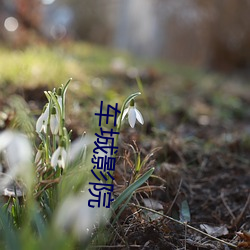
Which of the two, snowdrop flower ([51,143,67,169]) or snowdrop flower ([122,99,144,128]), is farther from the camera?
snowdrop flower ([122,99,144,128])

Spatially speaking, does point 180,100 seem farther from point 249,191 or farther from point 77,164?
point 77,164

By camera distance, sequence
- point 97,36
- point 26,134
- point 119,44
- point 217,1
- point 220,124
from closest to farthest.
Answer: point 26,134
point 220,124
point 217,1
point 119,44
point 97,36

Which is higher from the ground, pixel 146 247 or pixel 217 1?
pixel 217 1

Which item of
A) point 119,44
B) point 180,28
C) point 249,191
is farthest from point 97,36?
point 249,191

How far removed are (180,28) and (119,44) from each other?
3825 mm

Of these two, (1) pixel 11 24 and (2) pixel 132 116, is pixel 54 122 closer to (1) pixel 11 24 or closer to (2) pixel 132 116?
(2) pixel 132 116

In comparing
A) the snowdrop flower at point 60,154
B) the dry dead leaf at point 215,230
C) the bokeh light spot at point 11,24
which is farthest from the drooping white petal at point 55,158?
the bokeh light spot at point 11,24

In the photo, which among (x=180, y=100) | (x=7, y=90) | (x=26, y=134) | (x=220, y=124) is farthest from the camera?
(x=180, y=100)

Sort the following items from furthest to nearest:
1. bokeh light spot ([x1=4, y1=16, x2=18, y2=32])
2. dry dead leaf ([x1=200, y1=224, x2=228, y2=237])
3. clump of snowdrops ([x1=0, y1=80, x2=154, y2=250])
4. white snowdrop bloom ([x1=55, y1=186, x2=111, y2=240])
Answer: bokeh light spot ([x1=4, y1=16, x2=18, y2=32]), dry dead leaf ([x1=200, y1=224, x2=228, y2=237]), clump of snowdrops ([x1=0, y1=80, x2=154, y2=250]), white snowdrop bloom ([x1=55, y1=186, x2=111, y2=240])

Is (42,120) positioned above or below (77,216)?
above

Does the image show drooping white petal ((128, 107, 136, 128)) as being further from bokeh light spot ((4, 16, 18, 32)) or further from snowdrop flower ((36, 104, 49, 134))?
bokeh light spot ((4, 16, 18, 32))

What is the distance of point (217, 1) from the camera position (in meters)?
7.73

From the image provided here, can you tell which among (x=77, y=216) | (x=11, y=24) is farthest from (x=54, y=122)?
(x=11, y=24)

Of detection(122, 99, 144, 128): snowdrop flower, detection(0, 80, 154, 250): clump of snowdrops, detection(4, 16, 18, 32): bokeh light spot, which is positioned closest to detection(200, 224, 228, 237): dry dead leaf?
detection(0, 80, 154, 250): clump of snowdrops
